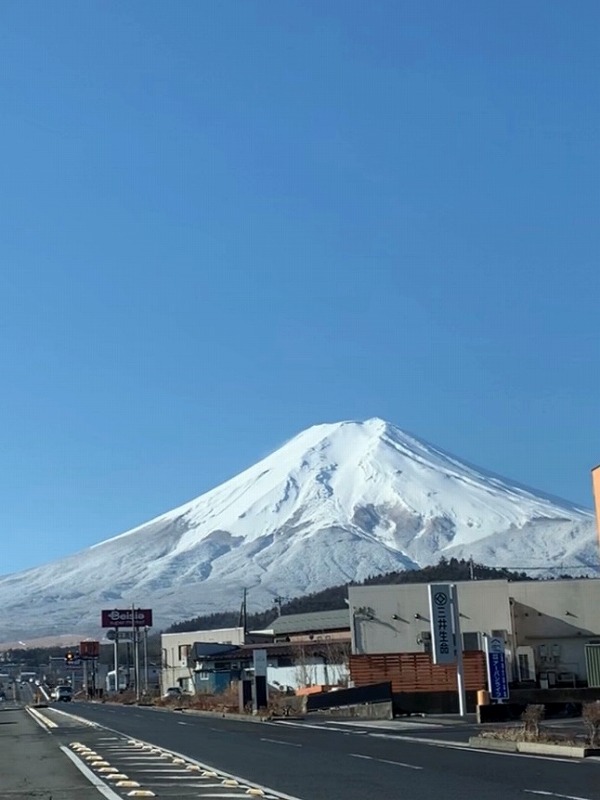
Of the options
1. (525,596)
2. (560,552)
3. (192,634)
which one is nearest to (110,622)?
(192,634)

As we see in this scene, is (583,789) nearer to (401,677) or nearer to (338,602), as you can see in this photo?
(401,677)

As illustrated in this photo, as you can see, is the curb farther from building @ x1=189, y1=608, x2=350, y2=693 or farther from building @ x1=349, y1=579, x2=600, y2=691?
building @ x1=189, y1=608, x2=350, y2=693

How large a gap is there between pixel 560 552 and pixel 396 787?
6692 inches

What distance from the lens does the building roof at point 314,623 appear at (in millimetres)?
92506

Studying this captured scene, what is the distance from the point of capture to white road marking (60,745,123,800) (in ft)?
49.8

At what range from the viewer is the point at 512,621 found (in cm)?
5659

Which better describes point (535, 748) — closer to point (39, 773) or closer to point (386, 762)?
point (386, 762)

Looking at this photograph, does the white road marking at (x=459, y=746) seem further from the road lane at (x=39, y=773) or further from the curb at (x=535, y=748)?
the road lane at (x=39, y=773)

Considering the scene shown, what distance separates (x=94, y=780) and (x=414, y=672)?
30.2 meters

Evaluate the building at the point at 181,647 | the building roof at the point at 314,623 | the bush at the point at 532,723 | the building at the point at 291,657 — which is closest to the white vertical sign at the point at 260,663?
the building at the point at 291,657

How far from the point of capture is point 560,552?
180 m

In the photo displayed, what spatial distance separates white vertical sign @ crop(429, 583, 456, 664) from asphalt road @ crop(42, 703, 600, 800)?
421cm

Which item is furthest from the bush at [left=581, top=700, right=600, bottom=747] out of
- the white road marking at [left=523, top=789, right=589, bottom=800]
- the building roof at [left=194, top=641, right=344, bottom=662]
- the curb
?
the building roof at [left=194, top=641, right=344, bottom=662]

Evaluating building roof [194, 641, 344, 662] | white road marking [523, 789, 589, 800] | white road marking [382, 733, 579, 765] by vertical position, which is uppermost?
building roof [194, 641, 344, 662]
